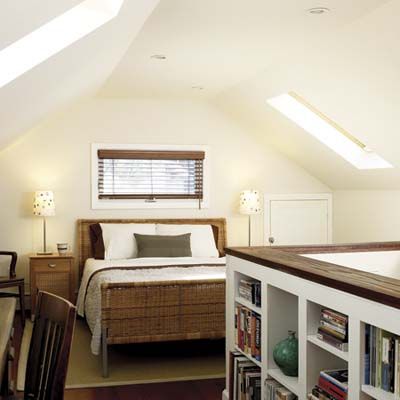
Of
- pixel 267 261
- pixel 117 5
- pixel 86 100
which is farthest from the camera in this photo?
pixel 86 100

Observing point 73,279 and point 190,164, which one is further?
point 190,164

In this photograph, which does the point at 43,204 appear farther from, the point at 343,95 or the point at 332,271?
the point at 332,271

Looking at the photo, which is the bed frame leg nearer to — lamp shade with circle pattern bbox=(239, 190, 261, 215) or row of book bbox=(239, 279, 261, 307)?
row of book bbox=(239, 279, 261, 307)

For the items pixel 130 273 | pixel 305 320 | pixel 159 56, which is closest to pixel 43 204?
pixel 130 273

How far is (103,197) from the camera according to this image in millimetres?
6980

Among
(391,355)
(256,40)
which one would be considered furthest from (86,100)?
(391,355)

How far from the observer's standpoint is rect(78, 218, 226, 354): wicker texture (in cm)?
461

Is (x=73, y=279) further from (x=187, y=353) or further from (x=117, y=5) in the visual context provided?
(x=117, y=5)

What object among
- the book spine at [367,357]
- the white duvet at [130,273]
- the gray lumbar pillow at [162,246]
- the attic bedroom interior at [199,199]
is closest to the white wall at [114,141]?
the attic bedroom interior at [199,199]

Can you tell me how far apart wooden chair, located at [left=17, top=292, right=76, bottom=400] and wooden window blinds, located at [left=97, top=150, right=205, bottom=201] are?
474 centimetres

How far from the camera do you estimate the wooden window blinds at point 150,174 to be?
702 centimetres

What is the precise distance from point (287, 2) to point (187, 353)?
2.90 meters

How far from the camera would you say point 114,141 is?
6.99 metres

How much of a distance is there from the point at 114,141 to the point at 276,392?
446 centimetres
